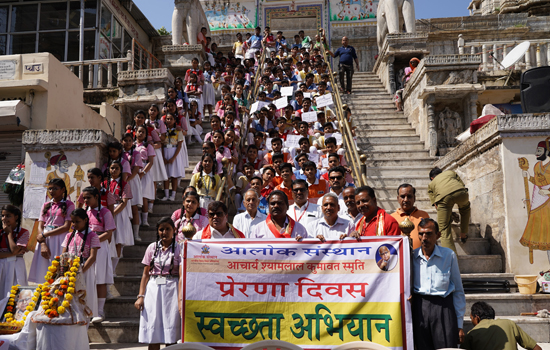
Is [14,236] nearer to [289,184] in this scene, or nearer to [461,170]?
[289,184]

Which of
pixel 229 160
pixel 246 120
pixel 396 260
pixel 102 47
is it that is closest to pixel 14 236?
pixel 229 160

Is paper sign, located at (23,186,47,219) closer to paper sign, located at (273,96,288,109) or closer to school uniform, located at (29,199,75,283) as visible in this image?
school uniform, located at (29,199,75,283)

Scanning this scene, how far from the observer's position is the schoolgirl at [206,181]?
6.71 m

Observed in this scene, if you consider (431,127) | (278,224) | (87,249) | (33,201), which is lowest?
(87,249)

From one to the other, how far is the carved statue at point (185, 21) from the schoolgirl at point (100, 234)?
36.3 ft

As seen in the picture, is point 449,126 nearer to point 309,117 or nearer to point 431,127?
point 431,127

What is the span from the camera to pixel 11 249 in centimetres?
554

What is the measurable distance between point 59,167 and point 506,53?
13.0 m

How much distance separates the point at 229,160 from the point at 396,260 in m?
4.26

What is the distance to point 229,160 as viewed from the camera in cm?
756

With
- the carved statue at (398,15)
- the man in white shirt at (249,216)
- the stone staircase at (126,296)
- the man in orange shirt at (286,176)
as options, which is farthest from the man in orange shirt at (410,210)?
the carved statue at (398,15)

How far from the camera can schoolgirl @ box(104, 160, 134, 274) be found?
626 centimetres

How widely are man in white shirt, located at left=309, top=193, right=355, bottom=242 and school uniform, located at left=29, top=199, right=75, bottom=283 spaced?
3202mm

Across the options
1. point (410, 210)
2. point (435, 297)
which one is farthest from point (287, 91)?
point (435, 297)
